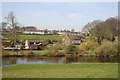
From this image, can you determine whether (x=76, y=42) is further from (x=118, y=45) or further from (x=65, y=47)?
(x=118, y=45)

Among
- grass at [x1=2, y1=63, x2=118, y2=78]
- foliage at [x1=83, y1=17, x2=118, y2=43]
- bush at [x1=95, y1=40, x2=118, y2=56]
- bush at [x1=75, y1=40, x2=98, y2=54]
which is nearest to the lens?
grass at [x1=2, y1=63, x2=118, y2=78]

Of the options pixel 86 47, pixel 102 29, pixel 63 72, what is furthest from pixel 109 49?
pixel 63 72

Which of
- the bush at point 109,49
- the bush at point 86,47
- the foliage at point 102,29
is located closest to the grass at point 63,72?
the bush at point 109,49

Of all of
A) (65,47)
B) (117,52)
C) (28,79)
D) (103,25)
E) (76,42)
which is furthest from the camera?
(76,42)

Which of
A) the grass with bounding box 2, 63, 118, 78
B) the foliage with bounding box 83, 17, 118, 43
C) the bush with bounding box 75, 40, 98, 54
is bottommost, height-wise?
the grass with bounding box 2, 63, 118, 78

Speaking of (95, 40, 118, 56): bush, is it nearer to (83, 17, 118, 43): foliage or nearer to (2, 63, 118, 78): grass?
(83, 17, 118, 43): foliage

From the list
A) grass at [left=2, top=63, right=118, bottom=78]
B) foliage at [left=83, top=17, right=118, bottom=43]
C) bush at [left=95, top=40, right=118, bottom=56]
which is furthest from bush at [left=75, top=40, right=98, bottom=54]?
grass at [left=2, top=63, right=118, bottom=78]

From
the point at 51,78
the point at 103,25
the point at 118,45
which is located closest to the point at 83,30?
the point at 103,25

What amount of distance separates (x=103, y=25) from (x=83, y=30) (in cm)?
529

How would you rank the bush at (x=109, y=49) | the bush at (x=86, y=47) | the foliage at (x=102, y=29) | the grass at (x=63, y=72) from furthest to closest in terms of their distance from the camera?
the foliage at (x=102, y=29) < the bush at (x=86, y=47) < the bush at (x=109, y=49) < the grass at (x=63, y=72)

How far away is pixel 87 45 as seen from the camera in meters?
34.1

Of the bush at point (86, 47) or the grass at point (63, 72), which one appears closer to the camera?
the grass at point (63, 72)

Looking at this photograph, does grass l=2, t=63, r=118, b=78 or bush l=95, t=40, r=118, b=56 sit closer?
grass l=2, t=63, r=118, b=78

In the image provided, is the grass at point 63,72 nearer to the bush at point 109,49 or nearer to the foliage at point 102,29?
the bush at point 109,49
